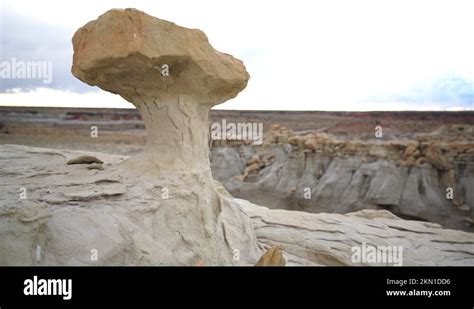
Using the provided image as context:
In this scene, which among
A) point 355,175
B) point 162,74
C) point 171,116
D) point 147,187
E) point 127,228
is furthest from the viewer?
point 355,175

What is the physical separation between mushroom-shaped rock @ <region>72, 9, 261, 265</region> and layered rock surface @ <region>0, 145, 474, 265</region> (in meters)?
0.02

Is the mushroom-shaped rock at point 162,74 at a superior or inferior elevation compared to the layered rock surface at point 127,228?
superior

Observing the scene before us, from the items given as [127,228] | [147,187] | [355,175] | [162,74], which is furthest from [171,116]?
[355,175]

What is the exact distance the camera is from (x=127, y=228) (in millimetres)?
3225

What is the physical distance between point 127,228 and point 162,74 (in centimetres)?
150

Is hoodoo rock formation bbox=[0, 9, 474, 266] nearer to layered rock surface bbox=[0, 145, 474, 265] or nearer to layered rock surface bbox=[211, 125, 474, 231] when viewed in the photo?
layered rock surface bbox=[0, 145, 474, 265]

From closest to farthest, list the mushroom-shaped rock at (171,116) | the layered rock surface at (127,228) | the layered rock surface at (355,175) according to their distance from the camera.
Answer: the layered rock surface at (127,228), the mushroom-shaped rock at (171,116), the layered rock surface at (355,175)

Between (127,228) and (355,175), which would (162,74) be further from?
(355,175)

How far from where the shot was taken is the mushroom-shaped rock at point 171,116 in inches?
138

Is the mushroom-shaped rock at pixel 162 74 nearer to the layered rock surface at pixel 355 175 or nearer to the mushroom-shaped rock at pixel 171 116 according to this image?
the mushroom-shaped rock at pixel 171 116

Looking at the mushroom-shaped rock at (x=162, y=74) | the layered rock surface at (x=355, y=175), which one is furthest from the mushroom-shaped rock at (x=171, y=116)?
the layered rock surface at (x=355, y=175)

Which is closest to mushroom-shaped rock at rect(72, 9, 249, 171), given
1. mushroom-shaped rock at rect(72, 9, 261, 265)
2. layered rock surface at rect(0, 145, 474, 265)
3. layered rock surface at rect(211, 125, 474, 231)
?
mushroom-shaped rock at rect(72, 9, 261, 265)

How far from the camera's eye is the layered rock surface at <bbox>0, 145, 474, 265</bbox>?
9.36ft

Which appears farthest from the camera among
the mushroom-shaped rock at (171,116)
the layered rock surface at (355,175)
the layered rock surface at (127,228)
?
the layered rock surface at (355,175)
